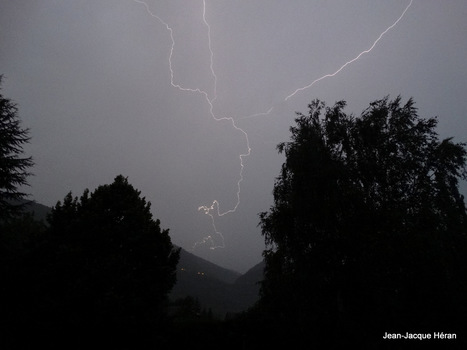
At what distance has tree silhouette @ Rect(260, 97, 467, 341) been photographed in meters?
9.64

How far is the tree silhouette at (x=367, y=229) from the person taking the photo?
380 inches

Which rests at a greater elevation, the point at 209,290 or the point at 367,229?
the point at 367,229

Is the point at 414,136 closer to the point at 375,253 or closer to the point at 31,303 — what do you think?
the point at 375,253

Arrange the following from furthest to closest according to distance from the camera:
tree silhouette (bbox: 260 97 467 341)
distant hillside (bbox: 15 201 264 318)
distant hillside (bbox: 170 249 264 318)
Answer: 1. distant hillside (bbox: 170 249 264 318)
2. distant hillside (bbox: 15 201 264 318)
3. tree silhouette (bbox: 260 97 467 341)

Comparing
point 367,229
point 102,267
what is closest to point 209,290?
point 102,267

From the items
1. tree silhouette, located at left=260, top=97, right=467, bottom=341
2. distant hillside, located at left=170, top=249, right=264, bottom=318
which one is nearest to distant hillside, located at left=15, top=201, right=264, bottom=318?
distant hillside, located at left=170, top=249, right=264, bottom=318

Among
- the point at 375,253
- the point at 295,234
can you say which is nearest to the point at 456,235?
the point at 375,253

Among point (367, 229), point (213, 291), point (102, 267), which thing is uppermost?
point (367, 229)

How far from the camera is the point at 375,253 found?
970cm

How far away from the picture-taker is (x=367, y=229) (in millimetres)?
10227

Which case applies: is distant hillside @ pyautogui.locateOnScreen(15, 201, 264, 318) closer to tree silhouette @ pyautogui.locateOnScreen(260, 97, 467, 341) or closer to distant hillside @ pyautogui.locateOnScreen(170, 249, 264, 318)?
distant hillside @ pyautogui.locateOnScreen(170, 249, 264, 318)

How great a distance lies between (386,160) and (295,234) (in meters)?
6.67

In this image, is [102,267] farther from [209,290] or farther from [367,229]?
[209,290]

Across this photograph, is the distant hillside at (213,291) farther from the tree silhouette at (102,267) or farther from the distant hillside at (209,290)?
the tree silhouette at (102,267)
